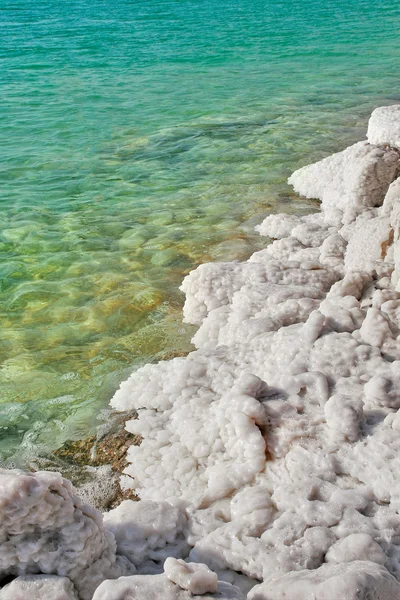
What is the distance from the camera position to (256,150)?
26.9ft

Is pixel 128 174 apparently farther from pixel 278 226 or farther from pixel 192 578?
pixel 192 578

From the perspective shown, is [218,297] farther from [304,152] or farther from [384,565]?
[304,152]

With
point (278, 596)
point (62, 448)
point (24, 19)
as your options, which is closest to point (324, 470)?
point (278, 596)

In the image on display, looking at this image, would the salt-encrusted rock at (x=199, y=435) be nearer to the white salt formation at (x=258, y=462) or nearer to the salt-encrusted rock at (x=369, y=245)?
the white salt formation at (x=258, y=462)

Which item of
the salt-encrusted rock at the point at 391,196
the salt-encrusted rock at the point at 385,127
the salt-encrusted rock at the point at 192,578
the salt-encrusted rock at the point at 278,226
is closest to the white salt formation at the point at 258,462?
the salt-encrusted rock at the point at 192,578

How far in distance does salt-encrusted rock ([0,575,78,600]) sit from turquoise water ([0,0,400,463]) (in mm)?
1244

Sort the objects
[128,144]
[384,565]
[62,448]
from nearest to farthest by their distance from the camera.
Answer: [384,565] → [62,448] → [128,144]

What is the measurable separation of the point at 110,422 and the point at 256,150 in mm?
5674

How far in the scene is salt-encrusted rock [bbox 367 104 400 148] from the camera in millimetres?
6215

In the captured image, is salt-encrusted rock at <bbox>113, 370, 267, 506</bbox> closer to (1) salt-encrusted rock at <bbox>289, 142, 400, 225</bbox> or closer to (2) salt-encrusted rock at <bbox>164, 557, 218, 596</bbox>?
(2) salt-encrusted rock at <bbox>164, 557, 218, 596</bbox>

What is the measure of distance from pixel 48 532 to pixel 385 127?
549 cm

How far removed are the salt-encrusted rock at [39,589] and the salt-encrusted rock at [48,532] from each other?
3 cm

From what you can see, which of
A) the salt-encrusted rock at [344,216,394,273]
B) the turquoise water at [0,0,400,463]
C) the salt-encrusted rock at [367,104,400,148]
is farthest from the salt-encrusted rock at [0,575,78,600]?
the salt-encrusted rock at [367,104,400,148]

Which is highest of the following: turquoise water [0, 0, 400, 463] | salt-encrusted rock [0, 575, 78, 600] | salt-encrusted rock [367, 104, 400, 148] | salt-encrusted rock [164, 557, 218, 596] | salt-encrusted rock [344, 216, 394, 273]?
salt-encrusted rock [367, 104, 400, 148]
